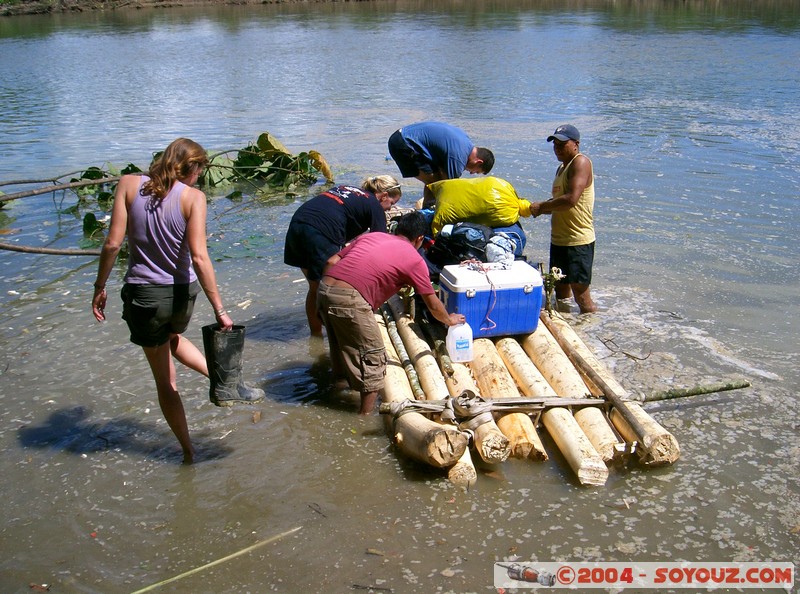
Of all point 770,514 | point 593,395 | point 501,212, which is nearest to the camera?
point 770,514

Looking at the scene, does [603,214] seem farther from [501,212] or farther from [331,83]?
[331,83]

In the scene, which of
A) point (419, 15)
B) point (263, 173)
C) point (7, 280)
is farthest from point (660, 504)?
point (419, 15)

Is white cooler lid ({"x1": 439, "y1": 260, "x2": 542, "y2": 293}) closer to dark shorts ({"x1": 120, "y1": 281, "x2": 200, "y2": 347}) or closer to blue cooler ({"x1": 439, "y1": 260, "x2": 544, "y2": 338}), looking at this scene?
blue cooler ({"x1": 439, "y1": 260, "x2": 544, "y2": 338})

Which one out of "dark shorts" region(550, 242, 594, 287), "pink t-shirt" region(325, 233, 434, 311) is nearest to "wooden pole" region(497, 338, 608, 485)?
"pink t-shirt" region(325, 233, 434, 311)

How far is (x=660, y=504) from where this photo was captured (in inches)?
180

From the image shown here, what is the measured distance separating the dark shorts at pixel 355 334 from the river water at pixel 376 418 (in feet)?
1.28

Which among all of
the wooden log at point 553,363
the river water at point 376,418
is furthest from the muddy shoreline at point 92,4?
the wooden log at point 553,363

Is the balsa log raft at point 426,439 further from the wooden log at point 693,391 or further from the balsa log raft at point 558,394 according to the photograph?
the wooden log at point 693,391

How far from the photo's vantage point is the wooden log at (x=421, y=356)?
5.48 meters

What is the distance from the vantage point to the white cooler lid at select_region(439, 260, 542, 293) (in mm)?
5891

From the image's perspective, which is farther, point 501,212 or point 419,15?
point 419,15

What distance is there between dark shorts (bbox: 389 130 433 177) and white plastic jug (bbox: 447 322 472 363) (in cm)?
248

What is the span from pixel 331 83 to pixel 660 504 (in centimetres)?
2182

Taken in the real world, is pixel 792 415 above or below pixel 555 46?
below
